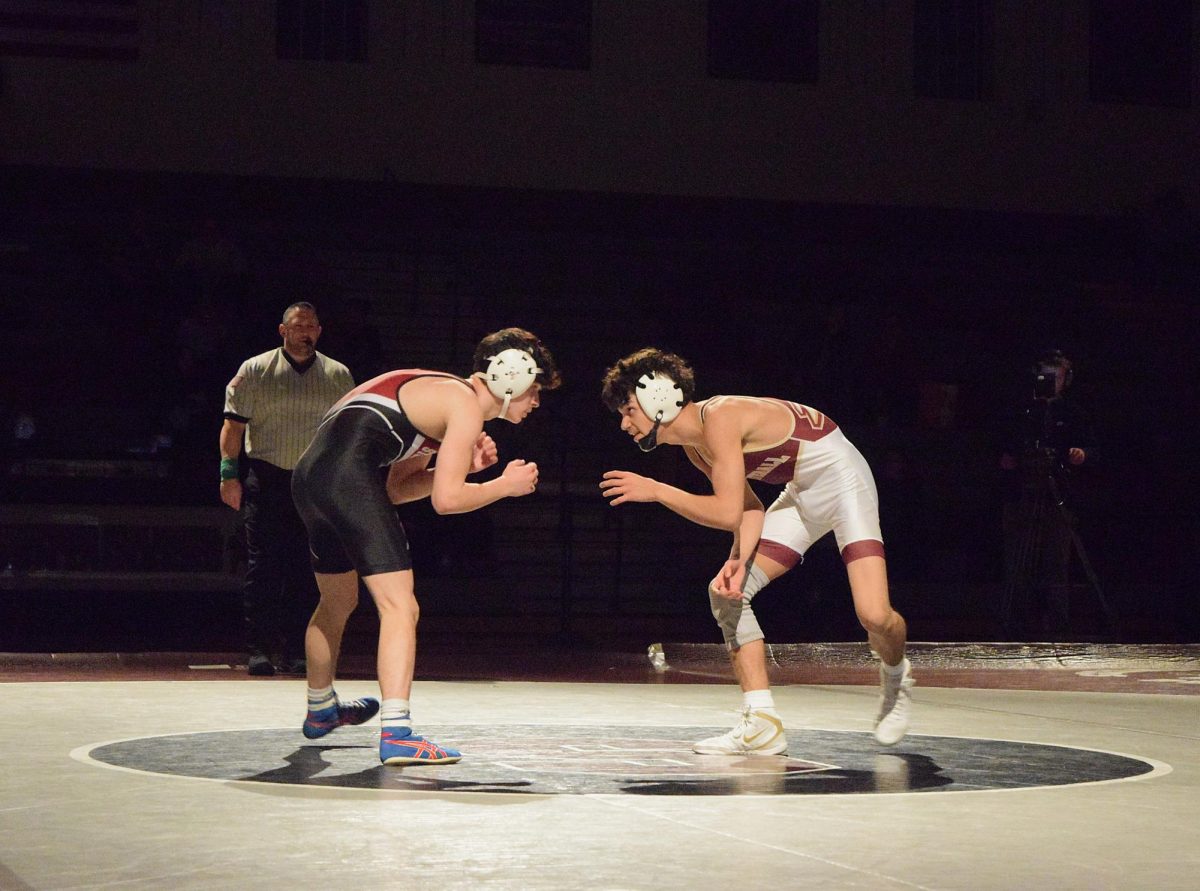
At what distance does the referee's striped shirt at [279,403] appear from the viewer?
942 cm

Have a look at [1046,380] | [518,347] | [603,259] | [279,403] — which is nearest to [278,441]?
[279,403]

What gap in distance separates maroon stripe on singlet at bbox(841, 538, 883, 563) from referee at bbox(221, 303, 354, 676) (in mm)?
3288

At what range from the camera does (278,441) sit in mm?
9477

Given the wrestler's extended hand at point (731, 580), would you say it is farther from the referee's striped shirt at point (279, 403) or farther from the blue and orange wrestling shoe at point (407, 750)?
the referee's striped shirt at point (279, 403)

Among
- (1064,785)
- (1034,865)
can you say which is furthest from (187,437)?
(1034,865)

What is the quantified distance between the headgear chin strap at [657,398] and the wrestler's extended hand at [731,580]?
51cm

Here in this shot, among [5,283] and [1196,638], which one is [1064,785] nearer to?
[1196,638]

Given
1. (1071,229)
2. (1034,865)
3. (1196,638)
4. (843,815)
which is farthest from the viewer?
(1071,229)

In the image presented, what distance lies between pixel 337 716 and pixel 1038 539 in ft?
21.7

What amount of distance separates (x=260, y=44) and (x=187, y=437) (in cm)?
795

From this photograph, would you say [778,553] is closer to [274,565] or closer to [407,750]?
[407,750]

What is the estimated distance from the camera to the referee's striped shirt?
9422mm

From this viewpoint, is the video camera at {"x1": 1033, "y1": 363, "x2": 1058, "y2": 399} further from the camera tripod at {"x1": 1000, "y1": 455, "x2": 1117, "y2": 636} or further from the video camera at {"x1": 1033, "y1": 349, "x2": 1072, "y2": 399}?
the camera tripod at {"x1": 1000, "y1": 455, "x2": 1117, "y2": 636}

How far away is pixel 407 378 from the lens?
6547mm
